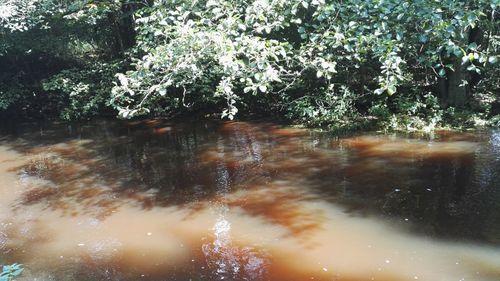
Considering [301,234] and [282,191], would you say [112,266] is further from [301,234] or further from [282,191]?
[282,191]

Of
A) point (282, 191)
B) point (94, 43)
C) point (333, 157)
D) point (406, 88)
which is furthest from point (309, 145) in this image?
point (94, 43)

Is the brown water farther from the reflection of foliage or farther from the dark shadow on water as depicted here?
the reflection of foliage

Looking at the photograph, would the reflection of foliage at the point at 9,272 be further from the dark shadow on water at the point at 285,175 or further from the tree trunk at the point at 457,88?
the tree trunk at the point at 457,88

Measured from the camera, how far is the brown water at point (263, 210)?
4.57 meters

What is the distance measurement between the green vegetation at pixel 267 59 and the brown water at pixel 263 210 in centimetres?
114

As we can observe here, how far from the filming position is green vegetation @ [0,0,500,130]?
629cm

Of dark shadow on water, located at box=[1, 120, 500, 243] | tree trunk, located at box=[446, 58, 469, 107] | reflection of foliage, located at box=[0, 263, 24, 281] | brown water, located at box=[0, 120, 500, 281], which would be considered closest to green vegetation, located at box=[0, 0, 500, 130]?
tree trunk, located at box=[446, 58, 469, 107]

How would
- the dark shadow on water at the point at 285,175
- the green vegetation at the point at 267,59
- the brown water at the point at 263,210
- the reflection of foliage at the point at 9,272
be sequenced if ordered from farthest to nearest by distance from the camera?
the green vegetation at the point at 267,59 → the dark shadow on water at the point at 285,175 → the brown water at the point at 263,210 → the reflection of foliage at the point at 9,272

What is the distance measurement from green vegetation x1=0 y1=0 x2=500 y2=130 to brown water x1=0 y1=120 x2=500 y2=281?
114cm

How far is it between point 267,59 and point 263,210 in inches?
98.0

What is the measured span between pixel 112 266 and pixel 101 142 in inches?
243

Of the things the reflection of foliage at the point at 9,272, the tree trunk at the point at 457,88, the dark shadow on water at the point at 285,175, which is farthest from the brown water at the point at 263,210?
the tree trunk at the point at 457,88

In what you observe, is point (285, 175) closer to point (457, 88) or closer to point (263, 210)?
point (263, 210)

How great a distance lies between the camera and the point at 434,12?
565cm
